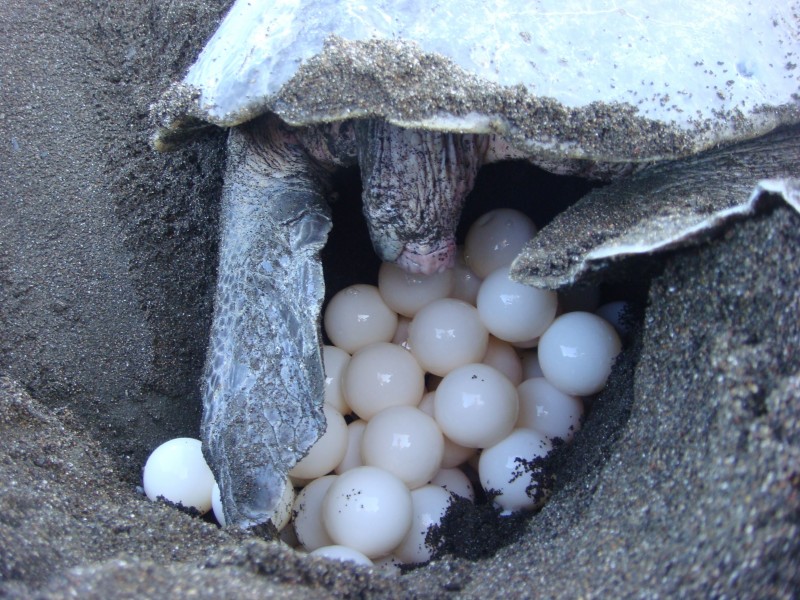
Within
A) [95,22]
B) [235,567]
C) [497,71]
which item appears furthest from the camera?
[95,22]

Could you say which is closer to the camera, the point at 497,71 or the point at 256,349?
the point at 497,71

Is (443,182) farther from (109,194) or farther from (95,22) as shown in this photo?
(95,22)

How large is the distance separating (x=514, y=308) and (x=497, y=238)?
209 mm

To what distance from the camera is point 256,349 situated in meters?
1.31

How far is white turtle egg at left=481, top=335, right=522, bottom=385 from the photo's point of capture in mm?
1547

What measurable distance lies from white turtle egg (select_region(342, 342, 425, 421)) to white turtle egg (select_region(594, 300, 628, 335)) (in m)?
0.41

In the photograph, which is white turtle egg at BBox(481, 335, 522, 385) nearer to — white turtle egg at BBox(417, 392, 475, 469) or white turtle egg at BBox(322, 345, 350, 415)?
white turtle egg at BBox(417, 392, 475, 469)

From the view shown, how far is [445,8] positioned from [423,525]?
0.92 meters

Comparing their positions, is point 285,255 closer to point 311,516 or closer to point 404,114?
point 404,114

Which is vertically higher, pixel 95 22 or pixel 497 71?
pixel 497 71

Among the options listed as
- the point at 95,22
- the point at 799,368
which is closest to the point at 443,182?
the point at 799,368

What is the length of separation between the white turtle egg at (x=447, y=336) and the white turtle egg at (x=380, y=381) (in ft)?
0.13

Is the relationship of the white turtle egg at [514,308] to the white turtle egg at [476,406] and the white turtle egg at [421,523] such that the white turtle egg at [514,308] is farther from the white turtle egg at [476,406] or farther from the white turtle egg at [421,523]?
the white turtle egg at [421,523]

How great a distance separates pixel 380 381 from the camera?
146cm
